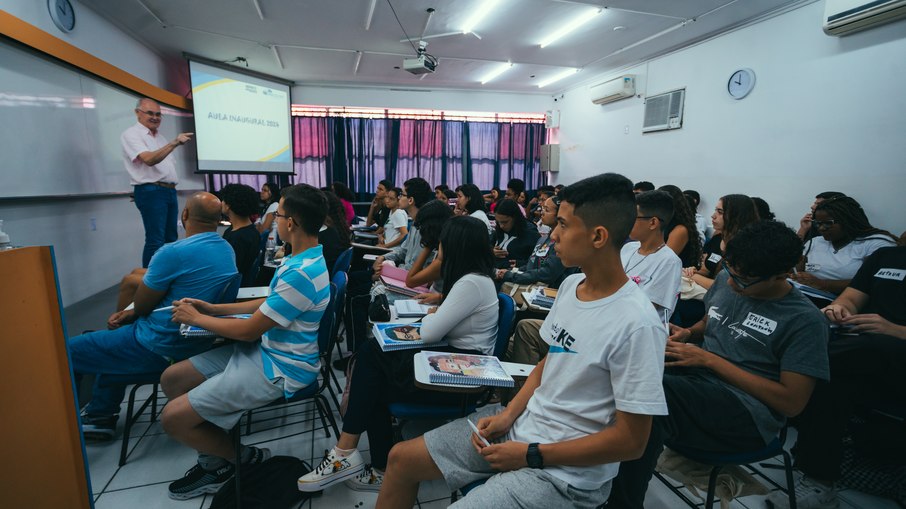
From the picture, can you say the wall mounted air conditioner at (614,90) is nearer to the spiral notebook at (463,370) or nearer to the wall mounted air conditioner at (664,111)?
the wall mounted air conditioner at (664,111)

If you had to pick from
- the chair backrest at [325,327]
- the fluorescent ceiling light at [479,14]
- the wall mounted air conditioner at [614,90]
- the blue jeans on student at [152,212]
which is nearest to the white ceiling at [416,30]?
the fluorescent ceiling light at [479,14]

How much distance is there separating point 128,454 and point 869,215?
19.5 ft

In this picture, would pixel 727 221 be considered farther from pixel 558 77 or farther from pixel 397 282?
pixel 558 77

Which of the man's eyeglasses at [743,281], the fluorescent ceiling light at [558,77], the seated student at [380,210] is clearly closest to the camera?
the man's eyeglasses at [743,281]

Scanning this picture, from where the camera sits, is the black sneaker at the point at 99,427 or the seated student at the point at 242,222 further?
the seated student at the point at 242,222

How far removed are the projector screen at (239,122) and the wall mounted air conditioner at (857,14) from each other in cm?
762

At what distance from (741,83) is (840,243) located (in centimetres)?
299

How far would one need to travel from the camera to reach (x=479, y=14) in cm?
466

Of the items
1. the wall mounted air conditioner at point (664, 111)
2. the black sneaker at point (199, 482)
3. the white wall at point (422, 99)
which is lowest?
the black sneaker at point (199, 482)

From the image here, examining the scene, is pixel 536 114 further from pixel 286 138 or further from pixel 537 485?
pixel 537 485

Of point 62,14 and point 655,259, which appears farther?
point 62,14

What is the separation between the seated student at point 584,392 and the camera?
0.95 meters

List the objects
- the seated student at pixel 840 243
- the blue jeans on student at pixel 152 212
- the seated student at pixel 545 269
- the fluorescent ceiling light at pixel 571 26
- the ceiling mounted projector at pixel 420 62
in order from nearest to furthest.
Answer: the seated student at pixel 840 243 < the seated student at pixel 545 269 < the blue jeans on student at pixel 152 212 < the fluorescent ceiling light at pixel 571 26 < the ceiling mounted projector at pixel 420 62

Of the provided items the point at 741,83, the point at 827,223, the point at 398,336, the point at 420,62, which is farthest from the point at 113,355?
the point at 741,83
